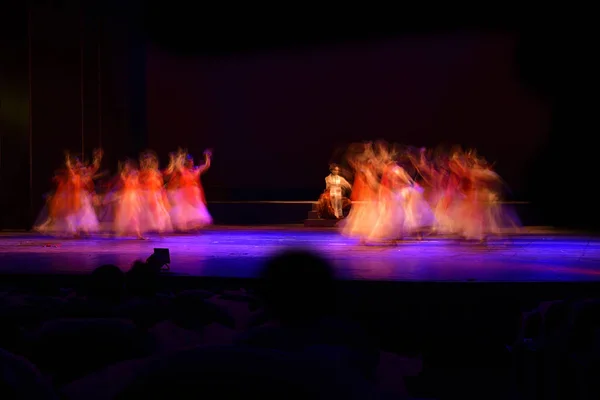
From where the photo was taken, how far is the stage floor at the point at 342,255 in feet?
14.4

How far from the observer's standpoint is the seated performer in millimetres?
10258

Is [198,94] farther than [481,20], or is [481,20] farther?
[198,94]

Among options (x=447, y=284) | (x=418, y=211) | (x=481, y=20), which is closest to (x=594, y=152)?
(x=481, y=20)

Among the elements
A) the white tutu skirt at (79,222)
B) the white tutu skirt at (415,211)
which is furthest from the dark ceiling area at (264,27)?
the white tutu skirt at (415,211)

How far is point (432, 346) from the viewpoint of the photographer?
2994mm

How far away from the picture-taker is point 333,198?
10352 millimetres

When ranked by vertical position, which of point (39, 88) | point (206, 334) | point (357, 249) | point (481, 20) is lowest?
point (357, 249)

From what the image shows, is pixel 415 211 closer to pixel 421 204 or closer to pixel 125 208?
pixel 421 204

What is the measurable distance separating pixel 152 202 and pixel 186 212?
684mm

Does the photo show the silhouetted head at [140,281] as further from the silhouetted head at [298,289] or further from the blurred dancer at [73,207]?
the blurred dancer at [73,207]

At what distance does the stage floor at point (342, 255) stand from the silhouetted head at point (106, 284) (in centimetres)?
211

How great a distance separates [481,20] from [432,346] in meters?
8.64

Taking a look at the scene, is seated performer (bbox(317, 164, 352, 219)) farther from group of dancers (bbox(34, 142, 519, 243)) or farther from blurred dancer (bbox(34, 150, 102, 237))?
blurred dancer (bbox(34, 150, 102, 237))

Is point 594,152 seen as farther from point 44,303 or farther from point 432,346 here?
point 44,303
